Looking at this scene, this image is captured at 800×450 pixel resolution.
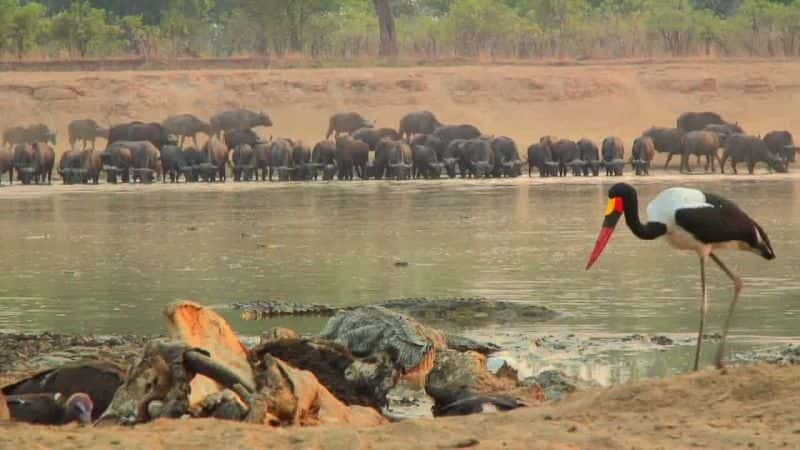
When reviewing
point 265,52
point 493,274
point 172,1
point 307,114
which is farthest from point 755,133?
point 493,274

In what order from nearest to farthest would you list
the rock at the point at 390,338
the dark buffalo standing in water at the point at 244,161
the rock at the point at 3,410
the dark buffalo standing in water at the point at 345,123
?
the rock at the point at 3,410
the rock at the point at 390,338
the dark buffalo standing in water at the point at 244,161
the dark buffalo standing in water at the point at 345,123

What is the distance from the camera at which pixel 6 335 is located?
14.6 meters

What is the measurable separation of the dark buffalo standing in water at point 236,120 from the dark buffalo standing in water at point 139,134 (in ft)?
11.6

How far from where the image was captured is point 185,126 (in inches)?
2505

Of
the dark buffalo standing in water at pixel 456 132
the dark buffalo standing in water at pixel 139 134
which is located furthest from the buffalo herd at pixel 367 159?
the dark buffalo standing in water at pixel 139 134

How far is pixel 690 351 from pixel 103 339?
4321 millimetres

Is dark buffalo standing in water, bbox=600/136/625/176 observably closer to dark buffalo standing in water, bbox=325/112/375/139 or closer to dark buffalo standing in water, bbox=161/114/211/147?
dark buffalo standing in water, bbox=325/112/375/139

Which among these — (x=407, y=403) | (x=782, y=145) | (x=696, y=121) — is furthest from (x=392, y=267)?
(x=696, y=121)

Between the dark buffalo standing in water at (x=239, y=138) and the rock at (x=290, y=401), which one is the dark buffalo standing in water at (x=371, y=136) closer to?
the dark buffalo standing in water at (x=239, y=138)

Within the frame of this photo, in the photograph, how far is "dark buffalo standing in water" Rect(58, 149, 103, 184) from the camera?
167 feet

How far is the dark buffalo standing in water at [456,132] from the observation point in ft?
195

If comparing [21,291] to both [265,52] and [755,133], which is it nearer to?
[755,133]

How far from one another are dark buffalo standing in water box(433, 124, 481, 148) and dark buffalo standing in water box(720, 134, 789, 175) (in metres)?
8.94

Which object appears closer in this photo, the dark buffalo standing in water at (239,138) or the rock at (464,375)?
the rock at (464,375)
